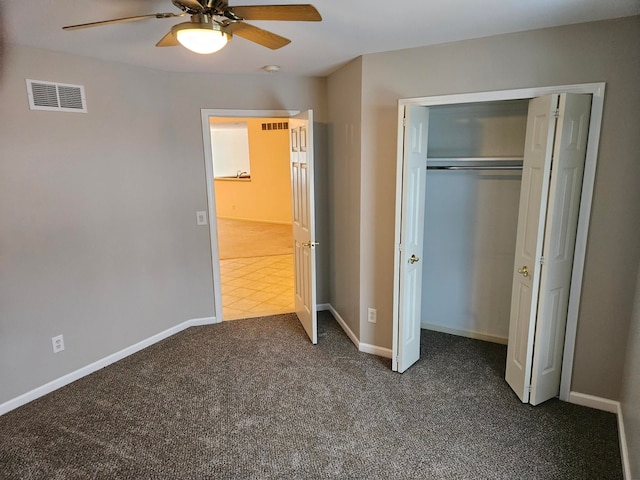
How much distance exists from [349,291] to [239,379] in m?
1.26

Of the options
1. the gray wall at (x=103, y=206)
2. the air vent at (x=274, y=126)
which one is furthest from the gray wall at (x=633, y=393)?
the air vent at (x=274, y=126)

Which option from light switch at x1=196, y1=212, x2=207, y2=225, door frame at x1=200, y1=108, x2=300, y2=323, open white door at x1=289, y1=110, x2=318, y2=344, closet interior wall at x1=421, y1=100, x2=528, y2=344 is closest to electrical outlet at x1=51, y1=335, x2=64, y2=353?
door frame at x1=200, y1=108, x2=300, y2=323

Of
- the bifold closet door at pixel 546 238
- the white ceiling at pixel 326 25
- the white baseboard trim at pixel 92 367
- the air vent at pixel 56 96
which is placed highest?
the white ceiling at pixel 326 25

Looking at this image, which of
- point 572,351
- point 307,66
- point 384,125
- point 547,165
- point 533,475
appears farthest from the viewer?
point 307,66

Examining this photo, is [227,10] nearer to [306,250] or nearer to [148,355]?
[306,250]

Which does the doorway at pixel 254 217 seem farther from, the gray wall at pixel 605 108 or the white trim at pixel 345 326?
the gray wall at pixel 605 108

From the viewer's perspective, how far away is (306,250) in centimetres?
360

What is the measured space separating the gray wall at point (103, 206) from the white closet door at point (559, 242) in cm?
224

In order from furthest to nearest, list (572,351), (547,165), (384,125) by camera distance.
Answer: (384,125)
(572,351)
(547,165)

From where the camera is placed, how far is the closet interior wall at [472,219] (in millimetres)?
3246

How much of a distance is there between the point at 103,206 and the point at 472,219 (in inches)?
121

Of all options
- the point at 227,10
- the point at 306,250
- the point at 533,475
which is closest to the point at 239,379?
the point at 306,250

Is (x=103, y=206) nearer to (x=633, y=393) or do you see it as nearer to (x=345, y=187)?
(x=345, y=187)

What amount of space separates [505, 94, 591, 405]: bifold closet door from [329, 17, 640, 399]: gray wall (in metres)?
0.13
